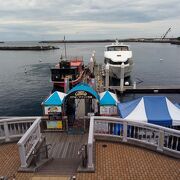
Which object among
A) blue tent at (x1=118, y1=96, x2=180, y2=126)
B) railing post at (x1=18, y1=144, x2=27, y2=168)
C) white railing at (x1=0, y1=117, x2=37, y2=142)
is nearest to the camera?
railing post at (x1=18, y1=144, x2=27, y2=168)

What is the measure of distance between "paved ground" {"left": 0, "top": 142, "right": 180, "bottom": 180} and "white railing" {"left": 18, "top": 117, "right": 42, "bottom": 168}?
23.1 inches

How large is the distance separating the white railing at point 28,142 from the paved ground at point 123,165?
0.59 meters

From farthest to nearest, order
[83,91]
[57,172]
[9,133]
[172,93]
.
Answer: [172,93] → [83,91] → [9,133] → [57,172]

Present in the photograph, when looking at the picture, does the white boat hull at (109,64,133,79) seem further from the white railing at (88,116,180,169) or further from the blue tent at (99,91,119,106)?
the white railing at (88,116,180,169)

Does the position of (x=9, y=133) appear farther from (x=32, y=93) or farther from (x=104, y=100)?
(x=32, y=93)

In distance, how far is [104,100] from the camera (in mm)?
16531

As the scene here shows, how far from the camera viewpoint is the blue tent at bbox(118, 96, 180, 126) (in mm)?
11570

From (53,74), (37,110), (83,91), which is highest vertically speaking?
(83,91)

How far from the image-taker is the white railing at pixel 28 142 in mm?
8141

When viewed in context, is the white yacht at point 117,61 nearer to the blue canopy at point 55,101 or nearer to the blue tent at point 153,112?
the blue canopy at point 55,101

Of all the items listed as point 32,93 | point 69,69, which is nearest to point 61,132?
point 69,69

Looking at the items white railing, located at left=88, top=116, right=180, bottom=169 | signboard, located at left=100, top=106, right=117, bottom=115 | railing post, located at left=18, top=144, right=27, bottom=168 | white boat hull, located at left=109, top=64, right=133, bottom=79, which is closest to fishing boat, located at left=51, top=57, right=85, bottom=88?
white boat hull, located at left=109, top=64, right=133, bottom=79

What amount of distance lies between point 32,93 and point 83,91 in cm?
3003

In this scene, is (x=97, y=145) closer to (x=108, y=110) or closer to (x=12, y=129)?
(x=12, y=129)
